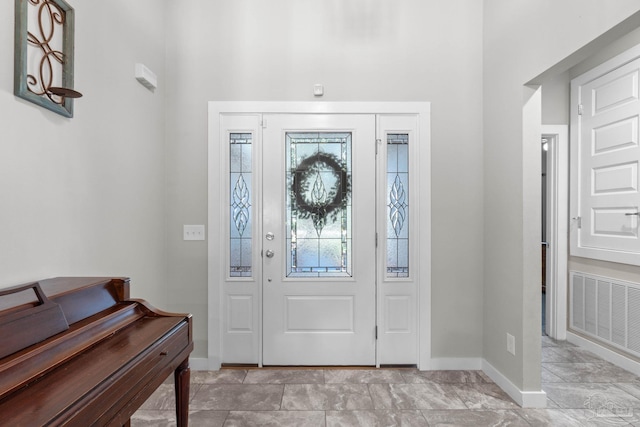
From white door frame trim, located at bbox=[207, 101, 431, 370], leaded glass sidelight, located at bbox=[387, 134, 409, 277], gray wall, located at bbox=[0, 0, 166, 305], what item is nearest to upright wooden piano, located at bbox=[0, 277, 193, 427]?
gray wall, located at bbox=[0, 0, 166, 305]

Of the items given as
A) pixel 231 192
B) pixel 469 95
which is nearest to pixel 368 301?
pixel 231 192

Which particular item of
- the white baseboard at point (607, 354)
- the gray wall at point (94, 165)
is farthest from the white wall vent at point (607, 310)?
the gray wall at point (94, 165)

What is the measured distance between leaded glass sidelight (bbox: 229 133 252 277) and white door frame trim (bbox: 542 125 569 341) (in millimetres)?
2935

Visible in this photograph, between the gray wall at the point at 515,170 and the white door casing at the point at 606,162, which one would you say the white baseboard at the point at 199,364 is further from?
the white door casing at the point at 606,162

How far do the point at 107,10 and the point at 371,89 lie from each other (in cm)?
187

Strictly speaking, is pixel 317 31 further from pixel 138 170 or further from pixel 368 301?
pixel 368 301

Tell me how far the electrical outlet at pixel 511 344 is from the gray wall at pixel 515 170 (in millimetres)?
35

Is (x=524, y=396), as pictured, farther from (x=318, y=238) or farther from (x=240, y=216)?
(x=240, y=216)

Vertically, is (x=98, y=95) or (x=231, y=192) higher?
(x=98, y=95)

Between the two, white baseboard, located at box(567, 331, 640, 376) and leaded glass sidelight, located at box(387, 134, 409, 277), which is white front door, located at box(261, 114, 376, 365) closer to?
leaded glass sidelight, located at box(387, 134, 409, 277)

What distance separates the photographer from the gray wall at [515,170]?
77.4 inches

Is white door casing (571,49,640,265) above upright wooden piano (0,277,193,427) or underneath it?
above

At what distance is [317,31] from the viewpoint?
8.71 feet

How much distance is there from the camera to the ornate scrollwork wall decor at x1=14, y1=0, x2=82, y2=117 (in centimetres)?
134
